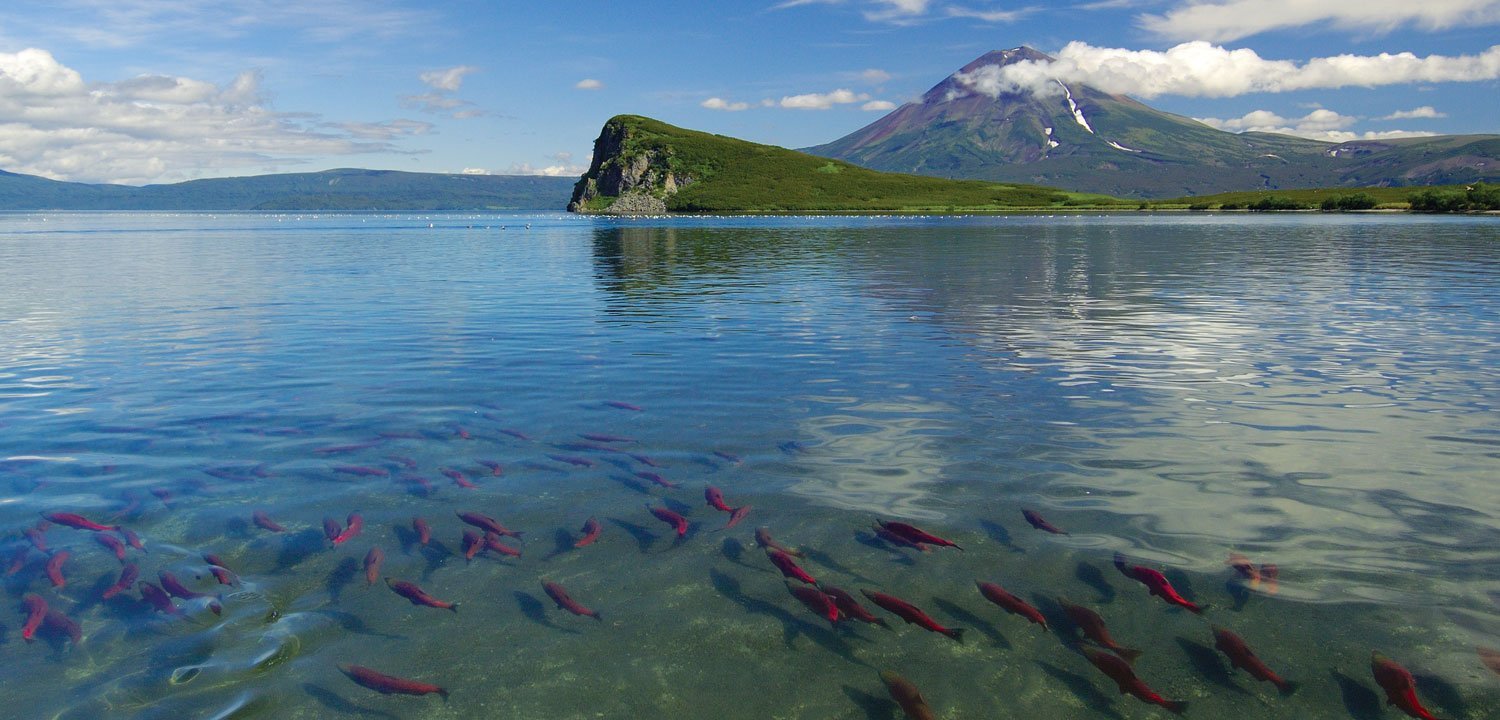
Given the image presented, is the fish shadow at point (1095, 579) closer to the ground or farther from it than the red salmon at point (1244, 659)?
farther from it

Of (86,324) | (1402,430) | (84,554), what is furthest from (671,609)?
(86,324)

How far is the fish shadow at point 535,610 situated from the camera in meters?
9.91

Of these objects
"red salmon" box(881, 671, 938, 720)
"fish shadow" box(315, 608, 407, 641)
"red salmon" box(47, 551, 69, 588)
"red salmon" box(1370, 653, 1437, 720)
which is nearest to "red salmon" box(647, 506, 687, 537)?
"fish shadow" box(315, 608, 407, 641)

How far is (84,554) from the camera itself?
11594mm

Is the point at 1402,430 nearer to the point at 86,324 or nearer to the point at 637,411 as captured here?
the point at 637,411

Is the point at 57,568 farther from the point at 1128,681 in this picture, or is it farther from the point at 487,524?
the point at 1128,681

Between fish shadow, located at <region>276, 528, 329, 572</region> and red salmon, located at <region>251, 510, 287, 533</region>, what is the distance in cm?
39

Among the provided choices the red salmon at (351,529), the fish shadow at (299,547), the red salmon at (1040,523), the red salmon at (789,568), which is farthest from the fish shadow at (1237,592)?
the fish shadow at (299,547)

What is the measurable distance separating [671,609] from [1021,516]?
570 cm

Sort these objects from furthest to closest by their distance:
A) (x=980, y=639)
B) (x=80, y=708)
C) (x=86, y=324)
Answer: (x=86, y=324) → (x=980, y=639) → (x=80, y=708)

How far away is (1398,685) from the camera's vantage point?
Answer: 27.4ft

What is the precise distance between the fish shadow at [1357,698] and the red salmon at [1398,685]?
139 millimetres

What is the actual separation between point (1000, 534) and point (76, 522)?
1382 cm

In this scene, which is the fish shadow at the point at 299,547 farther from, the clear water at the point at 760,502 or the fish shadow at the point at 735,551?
the fish shadow at the point at 735,551
